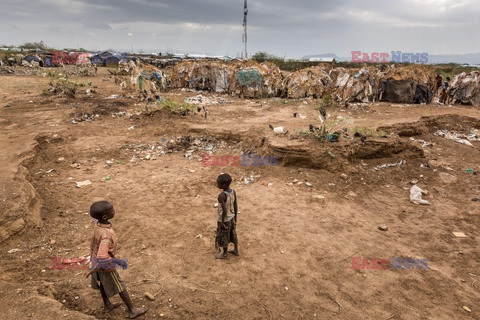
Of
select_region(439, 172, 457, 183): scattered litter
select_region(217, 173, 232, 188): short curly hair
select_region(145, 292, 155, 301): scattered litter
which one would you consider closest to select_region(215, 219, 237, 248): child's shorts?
select_region(217, 173, 232, 188): short curly hair

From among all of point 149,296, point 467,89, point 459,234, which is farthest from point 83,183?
point 467,89

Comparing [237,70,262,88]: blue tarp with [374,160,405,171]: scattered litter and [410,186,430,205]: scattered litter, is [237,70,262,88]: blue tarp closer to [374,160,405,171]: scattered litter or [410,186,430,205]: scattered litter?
[374,160,405,171]: scattered litter

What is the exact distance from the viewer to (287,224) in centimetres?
394

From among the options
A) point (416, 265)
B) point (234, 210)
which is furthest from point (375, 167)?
point (234, 210)

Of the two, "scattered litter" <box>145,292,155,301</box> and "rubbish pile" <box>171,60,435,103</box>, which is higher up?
"rubbish pile" <box>171,60,435,103</box>

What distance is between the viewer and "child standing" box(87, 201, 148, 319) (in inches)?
80.0

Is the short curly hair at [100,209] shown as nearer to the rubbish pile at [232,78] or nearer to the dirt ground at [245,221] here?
the dirt ground at [245,221]

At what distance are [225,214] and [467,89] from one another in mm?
13220

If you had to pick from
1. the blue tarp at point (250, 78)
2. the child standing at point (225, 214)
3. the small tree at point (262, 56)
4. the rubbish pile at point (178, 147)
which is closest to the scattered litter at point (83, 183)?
the rubbish pile at point (178, 147)

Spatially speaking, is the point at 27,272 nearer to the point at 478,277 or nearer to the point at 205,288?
the point at 205,288

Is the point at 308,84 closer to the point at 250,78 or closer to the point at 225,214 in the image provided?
the point at 250,78

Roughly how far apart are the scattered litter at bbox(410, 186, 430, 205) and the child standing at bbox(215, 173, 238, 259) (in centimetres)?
326

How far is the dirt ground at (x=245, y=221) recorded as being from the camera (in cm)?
261

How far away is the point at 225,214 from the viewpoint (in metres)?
3.00
